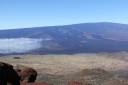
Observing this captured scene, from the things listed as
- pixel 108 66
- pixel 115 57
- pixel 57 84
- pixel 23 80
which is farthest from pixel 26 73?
pixel 115 57

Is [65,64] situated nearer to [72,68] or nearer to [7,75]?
[72,68]

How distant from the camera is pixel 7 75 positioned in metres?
25.5

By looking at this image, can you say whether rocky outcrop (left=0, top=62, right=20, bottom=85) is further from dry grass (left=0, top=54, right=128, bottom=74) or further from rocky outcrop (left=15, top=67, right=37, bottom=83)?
dry grass (left=0, top=54, right=128, bottom=74)

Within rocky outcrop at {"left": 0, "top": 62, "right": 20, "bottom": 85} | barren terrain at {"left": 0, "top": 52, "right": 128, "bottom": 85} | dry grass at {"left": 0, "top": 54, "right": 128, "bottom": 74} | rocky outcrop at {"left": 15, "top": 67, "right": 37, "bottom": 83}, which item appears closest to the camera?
rocky outcrop at {"left": 0, "top": 62, "right": 20, "bottom": 85}

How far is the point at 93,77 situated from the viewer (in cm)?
5434

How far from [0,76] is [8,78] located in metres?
1.00

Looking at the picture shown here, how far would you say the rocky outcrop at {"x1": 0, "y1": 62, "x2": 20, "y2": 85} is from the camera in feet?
81.8

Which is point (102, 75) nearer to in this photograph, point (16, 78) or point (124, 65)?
point (16, 78)

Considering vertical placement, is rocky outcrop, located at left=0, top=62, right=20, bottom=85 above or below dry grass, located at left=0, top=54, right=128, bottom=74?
above

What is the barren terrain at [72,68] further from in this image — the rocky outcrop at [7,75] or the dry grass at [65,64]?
the rocky outcrop at [7,75]

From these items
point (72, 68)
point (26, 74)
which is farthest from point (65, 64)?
point (26, 74)

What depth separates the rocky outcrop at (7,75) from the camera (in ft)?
81.8

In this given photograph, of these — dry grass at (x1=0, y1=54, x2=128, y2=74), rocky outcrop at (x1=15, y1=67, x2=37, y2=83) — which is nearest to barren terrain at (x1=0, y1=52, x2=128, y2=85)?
dry grass at (x1=0, y1=54, x2=128, y2=74)

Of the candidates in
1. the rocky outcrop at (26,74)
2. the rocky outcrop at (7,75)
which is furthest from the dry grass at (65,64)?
the rocky outcrop at (7,75)
